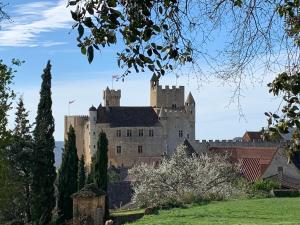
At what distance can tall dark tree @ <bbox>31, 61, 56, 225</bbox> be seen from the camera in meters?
31.7

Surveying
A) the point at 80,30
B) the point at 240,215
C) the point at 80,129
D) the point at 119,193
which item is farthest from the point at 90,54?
the point at 80,129

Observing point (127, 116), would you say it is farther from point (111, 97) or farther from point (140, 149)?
point (111, 97)

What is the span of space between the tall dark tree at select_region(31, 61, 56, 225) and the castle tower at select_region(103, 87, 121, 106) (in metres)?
55.4

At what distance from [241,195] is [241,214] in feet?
36.8

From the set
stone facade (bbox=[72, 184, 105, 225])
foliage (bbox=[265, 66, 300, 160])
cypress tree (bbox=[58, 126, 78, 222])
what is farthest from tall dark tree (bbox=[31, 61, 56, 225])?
foliage (bbox=[265, 66, 300, 160])

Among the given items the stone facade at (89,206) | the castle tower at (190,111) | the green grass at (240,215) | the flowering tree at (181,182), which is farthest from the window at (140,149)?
the stone facade at (89,206)

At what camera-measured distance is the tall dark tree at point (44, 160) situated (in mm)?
31719

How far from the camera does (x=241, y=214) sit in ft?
72.0

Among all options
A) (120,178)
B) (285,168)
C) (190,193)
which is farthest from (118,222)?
(120,178)

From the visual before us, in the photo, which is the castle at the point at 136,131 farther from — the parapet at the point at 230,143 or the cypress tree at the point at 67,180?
the cypress tree at the point at 67,180

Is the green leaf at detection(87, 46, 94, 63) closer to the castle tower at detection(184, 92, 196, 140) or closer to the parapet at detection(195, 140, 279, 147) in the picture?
the parapet at detection(195, 140, 279, 147)

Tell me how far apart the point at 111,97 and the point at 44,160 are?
190 feet

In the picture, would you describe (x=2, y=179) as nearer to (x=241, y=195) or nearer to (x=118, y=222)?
(x=118, y=222)

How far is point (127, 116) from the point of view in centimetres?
8194
